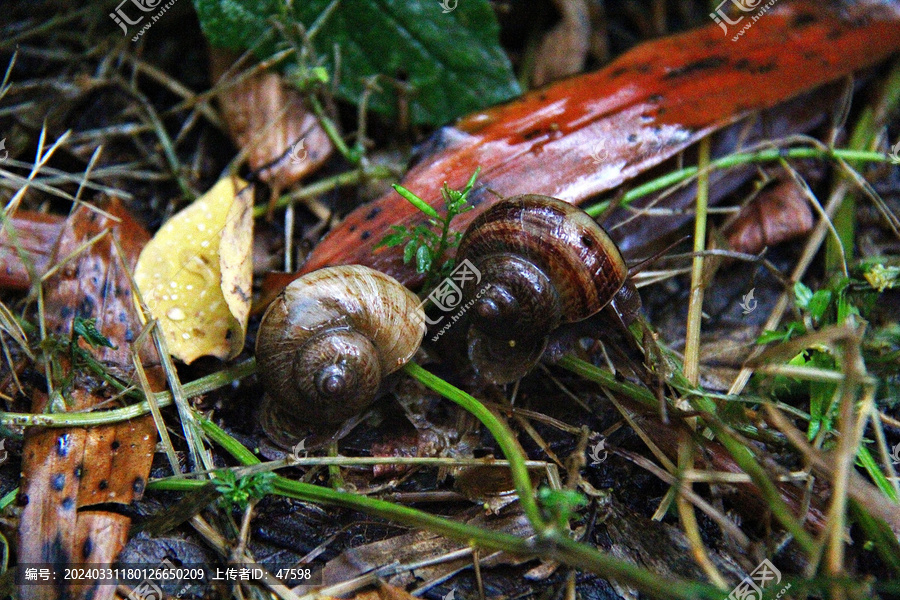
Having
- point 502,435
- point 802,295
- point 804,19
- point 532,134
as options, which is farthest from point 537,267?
point 804,19

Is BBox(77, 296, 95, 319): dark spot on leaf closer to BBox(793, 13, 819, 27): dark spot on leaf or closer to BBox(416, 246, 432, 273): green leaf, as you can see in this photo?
BBox(416, 246, 432, 273): green leaf

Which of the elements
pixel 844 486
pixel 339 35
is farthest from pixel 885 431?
pixel 339 35

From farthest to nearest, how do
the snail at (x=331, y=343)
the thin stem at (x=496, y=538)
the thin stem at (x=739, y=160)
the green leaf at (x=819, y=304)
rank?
the thin stem at (x=739, y=160) < the green leaf at (x=819, y=304) < the snail at (x=331, y=343) < the thin stem at (x=496, y=538)

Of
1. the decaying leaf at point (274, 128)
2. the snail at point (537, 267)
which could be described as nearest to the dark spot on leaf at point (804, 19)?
the snail at point (537, 267)

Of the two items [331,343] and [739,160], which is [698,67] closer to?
[739,160]

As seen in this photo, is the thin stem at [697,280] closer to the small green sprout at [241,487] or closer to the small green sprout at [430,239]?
the small green sprout at [430,239]

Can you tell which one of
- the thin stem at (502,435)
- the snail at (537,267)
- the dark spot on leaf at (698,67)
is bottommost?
the thin stem at (502,435)

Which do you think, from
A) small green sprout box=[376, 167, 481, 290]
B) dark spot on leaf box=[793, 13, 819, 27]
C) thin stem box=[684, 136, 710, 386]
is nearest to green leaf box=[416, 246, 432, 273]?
small green sprout box=[376, 167, 481, 290]
